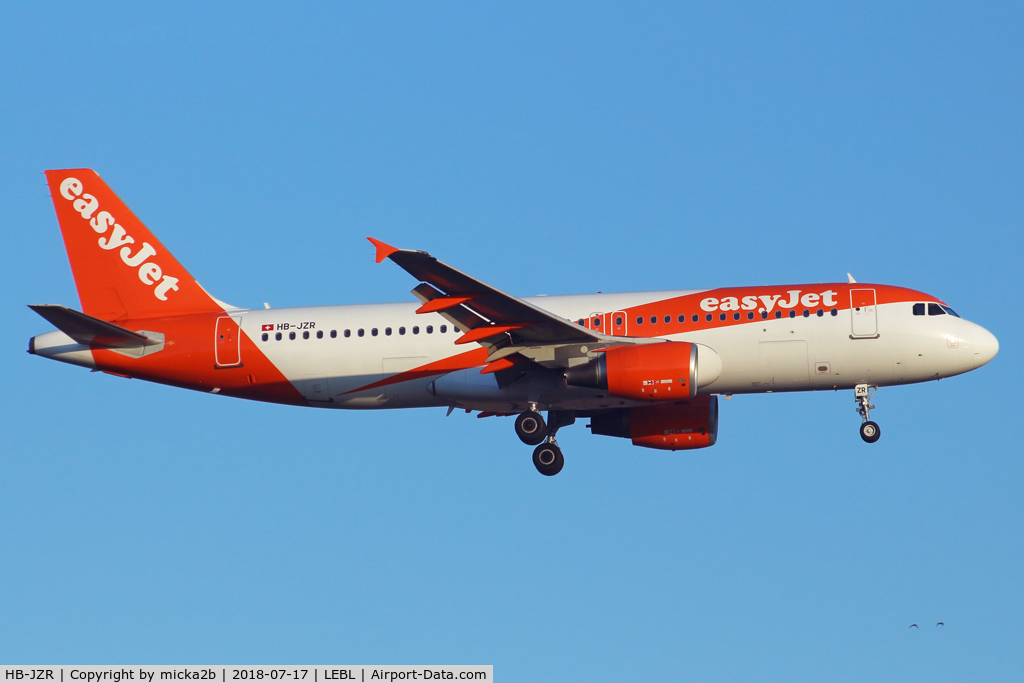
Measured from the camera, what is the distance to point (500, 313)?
1447 inches

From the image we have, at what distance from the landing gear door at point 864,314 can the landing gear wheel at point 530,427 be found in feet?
29.4

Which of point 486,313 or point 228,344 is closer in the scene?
point 486,313

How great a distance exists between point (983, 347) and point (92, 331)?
25.3 m

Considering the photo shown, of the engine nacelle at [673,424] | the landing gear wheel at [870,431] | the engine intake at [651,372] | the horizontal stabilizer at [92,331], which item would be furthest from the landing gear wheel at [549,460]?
the horizontal stabilizer at [92,331]

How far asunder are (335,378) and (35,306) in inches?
337

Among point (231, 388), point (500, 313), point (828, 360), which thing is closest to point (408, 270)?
point (500, 313)

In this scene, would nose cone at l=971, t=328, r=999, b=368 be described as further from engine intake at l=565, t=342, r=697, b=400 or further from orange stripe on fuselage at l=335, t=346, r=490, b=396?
orange stripe on fuselage at l=335, t=346, r=490, b=396

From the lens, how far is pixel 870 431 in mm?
38812

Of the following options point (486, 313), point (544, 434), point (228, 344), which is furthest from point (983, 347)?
point (228, 344)

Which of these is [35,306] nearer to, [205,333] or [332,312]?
[205,333]

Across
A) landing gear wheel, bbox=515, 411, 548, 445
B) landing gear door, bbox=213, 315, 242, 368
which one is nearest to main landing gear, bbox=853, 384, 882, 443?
landing gear wheel, bbox=515, 411, 548, 445

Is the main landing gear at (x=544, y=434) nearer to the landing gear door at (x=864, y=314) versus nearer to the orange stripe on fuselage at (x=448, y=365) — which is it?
the orange stripe on fuselage at (x=448, y=365)

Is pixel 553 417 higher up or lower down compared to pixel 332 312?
lower down

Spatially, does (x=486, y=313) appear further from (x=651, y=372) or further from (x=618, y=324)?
(x=651, y=372)
